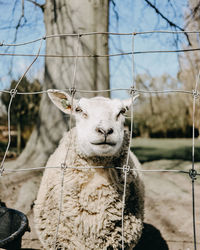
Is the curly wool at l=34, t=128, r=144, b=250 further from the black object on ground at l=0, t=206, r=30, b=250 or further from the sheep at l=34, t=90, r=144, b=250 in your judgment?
the black object on ground at l=0, t=206, r=30, b=250

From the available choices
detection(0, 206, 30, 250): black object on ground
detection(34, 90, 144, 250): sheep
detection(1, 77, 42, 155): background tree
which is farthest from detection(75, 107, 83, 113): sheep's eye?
detection(1, 77, 42, 155): background tree

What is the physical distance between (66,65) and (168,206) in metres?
2.91

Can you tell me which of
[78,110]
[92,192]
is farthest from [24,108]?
[92,192]

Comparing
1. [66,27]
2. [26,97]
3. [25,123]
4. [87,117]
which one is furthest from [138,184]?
[25,123]

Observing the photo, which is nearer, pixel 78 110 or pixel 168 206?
pixel 78 110

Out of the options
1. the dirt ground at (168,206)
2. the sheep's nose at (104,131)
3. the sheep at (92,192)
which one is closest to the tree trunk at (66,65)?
the dirt ground at (168,206)

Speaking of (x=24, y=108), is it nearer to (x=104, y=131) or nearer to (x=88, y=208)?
(x=88, y=208)

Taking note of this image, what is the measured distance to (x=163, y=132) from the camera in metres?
21.3

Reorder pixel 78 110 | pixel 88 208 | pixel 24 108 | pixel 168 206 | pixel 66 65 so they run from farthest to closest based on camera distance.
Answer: pixel 24 108
pixel 66 65
pixel 168 206
pixel 78 110
pixel 88 208

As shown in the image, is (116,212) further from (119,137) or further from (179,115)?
(179,115)

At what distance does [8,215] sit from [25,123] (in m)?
9.51

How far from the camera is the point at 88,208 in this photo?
190 centimetres

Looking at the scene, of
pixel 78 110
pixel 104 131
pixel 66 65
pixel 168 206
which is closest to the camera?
pixel 104 131

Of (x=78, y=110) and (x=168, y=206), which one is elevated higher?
(x=78, y=110)
